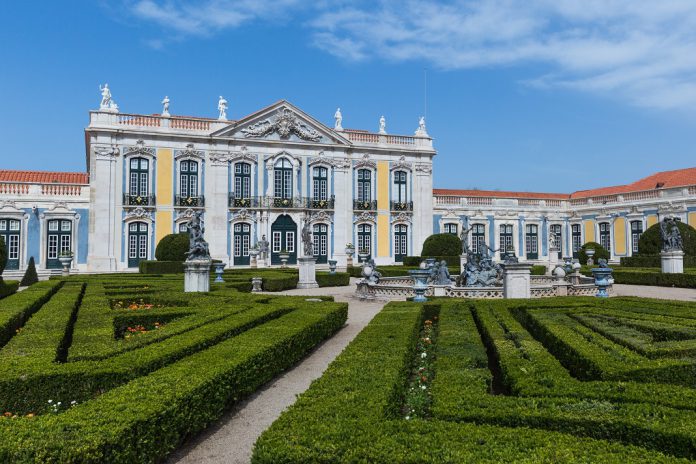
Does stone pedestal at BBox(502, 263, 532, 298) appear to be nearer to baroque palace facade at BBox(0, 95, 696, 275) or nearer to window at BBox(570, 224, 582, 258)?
baroque palace facade at BBox(0, 95, 696, 275)

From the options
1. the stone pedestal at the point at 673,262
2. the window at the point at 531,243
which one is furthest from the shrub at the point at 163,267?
the window at the point at 531,243

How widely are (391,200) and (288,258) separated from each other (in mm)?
6977

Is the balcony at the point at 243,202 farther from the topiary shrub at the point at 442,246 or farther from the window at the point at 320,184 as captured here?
the topiary shrub at the point at 442,246

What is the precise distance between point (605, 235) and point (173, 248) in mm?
A: 24894

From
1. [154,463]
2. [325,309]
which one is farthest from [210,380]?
[325,309]

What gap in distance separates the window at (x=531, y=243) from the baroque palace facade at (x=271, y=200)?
0.06 m

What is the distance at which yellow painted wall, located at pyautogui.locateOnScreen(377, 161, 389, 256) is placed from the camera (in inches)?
1180

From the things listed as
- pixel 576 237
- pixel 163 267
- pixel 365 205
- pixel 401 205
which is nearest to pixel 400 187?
pixel 401 205

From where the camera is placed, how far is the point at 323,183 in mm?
29281

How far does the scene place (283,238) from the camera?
93.0 ft

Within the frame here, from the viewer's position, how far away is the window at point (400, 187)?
100 ft

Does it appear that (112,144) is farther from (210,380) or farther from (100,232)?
(210,380)

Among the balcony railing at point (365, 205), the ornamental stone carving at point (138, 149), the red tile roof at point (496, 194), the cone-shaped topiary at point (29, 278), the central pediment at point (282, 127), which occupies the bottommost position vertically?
the cone-shaped topiary at point (29, 278)

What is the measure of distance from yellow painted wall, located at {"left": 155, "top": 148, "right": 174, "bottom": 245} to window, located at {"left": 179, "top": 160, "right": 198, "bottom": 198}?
0.53 metres
